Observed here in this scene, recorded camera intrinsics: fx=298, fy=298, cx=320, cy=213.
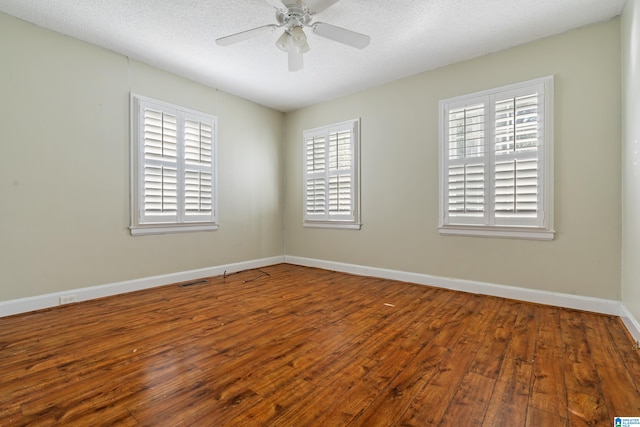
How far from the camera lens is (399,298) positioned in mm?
3246

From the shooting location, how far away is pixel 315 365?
1.83m

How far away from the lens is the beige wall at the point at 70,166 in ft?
9.04

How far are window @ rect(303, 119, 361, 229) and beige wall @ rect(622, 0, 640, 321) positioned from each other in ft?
9.18

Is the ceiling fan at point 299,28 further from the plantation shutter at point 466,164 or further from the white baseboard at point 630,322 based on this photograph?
the white baseboard at point 630,322

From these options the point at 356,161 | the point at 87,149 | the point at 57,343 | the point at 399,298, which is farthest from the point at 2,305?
the point at 356,161

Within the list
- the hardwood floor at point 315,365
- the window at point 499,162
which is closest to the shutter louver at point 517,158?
the window at point 499,162

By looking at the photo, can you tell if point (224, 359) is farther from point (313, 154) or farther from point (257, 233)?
point (313, 154)

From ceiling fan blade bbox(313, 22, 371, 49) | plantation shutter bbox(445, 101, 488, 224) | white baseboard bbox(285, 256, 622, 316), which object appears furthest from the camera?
plantation shutter bbox(445, 101, 488, 224)

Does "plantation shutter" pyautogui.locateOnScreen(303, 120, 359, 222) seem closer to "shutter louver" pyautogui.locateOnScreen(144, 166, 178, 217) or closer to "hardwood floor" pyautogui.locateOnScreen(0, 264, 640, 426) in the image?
"hardwood floor" pyautogui.locateOnScreen(0, 264, 640, 426)

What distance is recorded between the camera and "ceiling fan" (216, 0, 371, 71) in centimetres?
248

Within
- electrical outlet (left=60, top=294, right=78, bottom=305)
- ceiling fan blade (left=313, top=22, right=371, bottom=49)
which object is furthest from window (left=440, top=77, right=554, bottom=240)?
electrical outlet (left=60, top=294, right=78, bottom=305)

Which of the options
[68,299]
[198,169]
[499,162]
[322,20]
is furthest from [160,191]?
[499,162]

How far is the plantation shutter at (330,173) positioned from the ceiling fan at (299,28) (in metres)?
1.89

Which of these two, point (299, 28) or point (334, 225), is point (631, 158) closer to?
point (299, 28)
